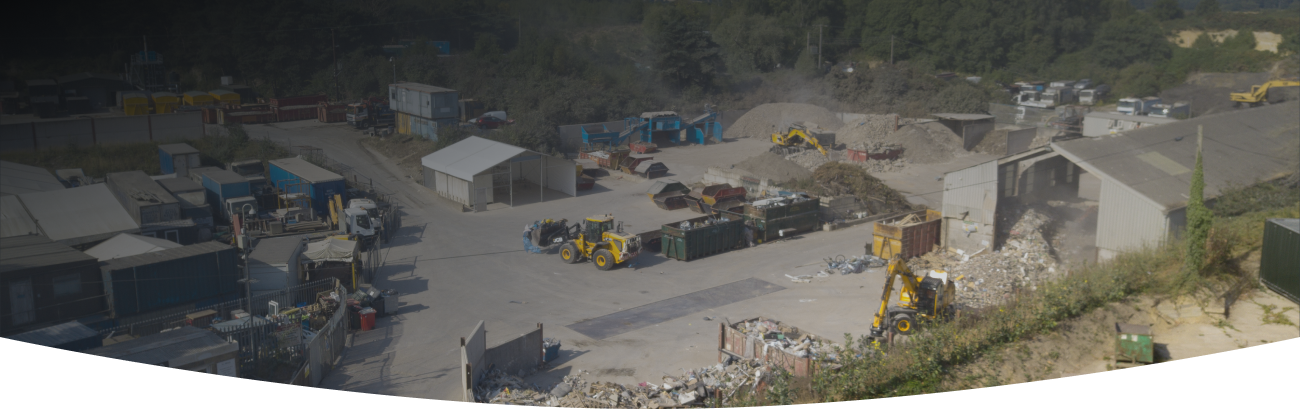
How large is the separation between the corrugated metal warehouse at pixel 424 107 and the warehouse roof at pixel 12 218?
750 inches

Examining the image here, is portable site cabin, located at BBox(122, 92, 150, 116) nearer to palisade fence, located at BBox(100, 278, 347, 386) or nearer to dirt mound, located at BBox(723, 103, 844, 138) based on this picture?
palisade fence, located at BBox(100, 278, 347, 386)

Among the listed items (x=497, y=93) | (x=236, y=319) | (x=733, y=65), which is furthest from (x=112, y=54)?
(x=733, y=65)

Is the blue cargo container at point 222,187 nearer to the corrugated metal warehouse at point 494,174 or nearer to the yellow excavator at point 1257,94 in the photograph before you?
the corrugated metal warehouse at point 494,174

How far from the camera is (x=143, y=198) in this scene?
42.1 ft

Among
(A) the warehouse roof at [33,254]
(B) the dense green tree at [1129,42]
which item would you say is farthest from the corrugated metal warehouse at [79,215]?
(B) the dense green tree at [1129,42]

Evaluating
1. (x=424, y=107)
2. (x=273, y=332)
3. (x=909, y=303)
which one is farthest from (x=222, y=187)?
(x=909, y=303)

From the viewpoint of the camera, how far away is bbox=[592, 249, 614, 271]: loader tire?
47.3 feet

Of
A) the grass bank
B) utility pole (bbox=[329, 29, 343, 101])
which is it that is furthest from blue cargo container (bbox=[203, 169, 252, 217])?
the grass bank

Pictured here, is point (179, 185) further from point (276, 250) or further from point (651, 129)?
point (651, 129)

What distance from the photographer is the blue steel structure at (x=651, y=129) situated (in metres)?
28.3

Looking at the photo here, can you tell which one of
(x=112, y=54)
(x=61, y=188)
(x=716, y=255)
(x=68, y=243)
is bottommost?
(x=716, y=255)

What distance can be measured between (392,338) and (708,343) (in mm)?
4477

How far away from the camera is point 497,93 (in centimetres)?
3356

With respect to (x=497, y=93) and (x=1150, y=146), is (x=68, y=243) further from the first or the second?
(x=497, y=93)
